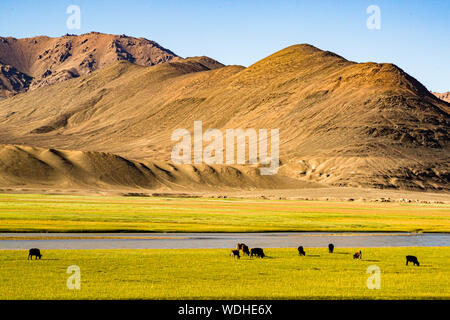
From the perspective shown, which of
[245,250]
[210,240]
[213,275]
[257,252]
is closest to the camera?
[213,275]

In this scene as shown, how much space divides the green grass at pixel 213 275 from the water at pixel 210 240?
4115 mm

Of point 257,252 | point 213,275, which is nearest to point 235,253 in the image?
point 257,252

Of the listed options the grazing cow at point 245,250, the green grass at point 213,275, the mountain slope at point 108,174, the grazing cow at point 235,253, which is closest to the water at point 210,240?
the green grass at point 213,275

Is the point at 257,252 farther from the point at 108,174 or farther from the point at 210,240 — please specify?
the point at 108,174

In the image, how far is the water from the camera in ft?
116

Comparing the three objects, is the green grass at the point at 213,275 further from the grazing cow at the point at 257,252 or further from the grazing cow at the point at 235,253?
the grazing cow at the point at 257,252

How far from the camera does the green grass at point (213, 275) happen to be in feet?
63.4

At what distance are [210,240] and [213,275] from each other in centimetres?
1772

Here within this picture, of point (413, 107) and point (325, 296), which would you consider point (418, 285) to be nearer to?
point (325, 296)

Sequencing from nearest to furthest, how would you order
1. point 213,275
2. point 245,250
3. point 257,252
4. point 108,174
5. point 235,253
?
point 213,275 < point 235,253 < point 257,252 < point 245,250 < point 108,174

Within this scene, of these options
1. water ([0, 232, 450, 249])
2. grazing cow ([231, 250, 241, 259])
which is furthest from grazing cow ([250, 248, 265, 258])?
water ([0, 232, 450, 249])

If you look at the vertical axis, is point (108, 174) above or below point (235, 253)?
above

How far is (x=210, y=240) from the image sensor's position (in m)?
41.2
